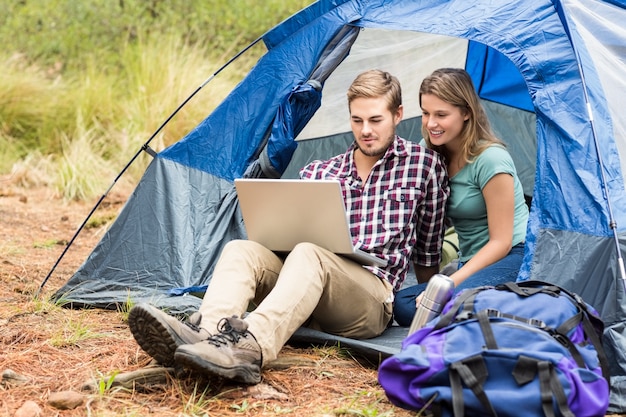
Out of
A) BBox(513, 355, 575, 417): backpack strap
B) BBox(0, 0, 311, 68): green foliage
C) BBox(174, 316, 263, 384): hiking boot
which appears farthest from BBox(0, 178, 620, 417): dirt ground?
BBox(0, 0, 311, 68): green foliage

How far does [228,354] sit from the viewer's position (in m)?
2.52

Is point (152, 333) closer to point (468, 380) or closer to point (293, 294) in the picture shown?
point (293, 294)

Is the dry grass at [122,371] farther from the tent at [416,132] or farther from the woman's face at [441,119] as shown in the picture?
the woman's face at [441,119]

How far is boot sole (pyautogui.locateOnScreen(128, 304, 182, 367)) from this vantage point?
8.17 ft

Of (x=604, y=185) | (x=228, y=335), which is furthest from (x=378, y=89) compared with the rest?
(x=228, y=335)

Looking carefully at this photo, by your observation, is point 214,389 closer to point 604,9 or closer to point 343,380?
point 343,380

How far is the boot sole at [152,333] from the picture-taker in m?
2.49

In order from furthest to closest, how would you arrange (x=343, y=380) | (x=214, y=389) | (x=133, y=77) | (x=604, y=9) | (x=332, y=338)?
(x=133, y=77) → (x=604, y=9) → (x=332, y=338) → (x=343, y=380) → (x=214, y=389)

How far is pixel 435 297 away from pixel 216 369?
728 mm

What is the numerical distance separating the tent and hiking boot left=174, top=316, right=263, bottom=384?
86 cm

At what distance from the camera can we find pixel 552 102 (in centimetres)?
303

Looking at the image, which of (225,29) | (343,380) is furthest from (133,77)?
(343,380)

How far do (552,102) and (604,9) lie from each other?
611 millimetres

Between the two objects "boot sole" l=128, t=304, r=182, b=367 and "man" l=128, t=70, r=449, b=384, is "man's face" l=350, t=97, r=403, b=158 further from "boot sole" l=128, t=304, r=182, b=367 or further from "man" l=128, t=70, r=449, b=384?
"boot sole" l=128, t=304, r=182, b=367
